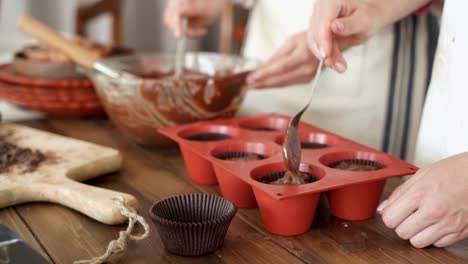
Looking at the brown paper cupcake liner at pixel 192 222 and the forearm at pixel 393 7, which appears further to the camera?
the forearm at pixel 393 7

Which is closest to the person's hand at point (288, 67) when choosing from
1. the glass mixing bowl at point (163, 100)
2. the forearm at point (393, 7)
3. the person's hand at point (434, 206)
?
the glass mixing bowl at point (163, 100)

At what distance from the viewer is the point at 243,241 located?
83 cm

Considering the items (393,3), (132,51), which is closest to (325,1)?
(393,3)

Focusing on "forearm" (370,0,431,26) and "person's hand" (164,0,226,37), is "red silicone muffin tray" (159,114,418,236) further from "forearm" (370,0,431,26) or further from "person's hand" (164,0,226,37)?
"person's hand" (164,0,226,37)

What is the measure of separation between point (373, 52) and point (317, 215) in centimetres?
59

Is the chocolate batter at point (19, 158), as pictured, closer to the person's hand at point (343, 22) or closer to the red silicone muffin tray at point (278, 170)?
the red silicone muffin tray at point (278, 170)

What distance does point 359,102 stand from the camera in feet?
4.70

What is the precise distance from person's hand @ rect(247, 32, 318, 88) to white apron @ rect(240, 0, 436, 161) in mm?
230

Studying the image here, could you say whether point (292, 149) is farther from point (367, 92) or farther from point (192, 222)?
point (367, 92)

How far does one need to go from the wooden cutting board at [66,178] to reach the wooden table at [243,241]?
0.7 inches

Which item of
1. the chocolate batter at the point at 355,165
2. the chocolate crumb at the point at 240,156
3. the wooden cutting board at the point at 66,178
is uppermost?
the chocolate batter at the point at 355,165

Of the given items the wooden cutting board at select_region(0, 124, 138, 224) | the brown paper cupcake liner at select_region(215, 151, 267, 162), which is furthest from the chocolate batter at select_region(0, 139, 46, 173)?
the brown paper cupcake liner at select_region(215, 151, 267, 162)

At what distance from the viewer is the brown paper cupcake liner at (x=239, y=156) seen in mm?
987

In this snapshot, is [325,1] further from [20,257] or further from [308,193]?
[20,257]
